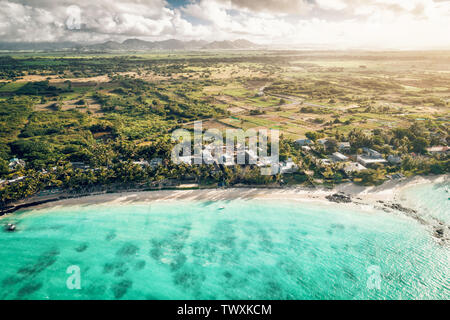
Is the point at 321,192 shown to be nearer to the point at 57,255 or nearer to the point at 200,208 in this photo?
the point at 200,208

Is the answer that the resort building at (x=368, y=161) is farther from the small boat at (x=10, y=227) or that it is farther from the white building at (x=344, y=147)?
the small boat at (x=10, y=227)

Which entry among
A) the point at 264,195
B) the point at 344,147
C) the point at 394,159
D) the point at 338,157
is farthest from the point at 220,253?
the point at 394,159

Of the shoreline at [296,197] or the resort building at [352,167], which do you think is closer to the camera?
the shoreline at [296,197]

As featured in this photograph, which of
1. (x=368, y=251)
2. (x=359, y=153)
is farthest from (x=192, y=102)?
(x=368, y=251)

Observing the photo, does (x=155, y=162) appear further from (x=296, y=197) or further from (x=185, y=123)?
(x=185, y=123)

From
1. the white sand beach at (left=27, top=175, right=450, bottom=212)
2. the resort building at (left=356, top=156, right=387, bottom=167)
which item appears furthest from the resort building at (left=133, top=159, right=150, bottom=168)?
the resort building at (left=356, top=156, right=387, bottom=167)

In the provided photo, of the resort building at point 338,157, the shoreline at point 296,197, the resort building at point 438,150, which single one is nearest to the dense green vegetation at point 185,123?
the resort building at point 438,150

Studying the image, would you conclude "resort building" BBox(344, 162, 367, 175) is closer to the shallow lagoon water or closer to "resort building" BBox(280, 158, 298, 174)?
"resort building" BBox(280, 158, 298, 174)
